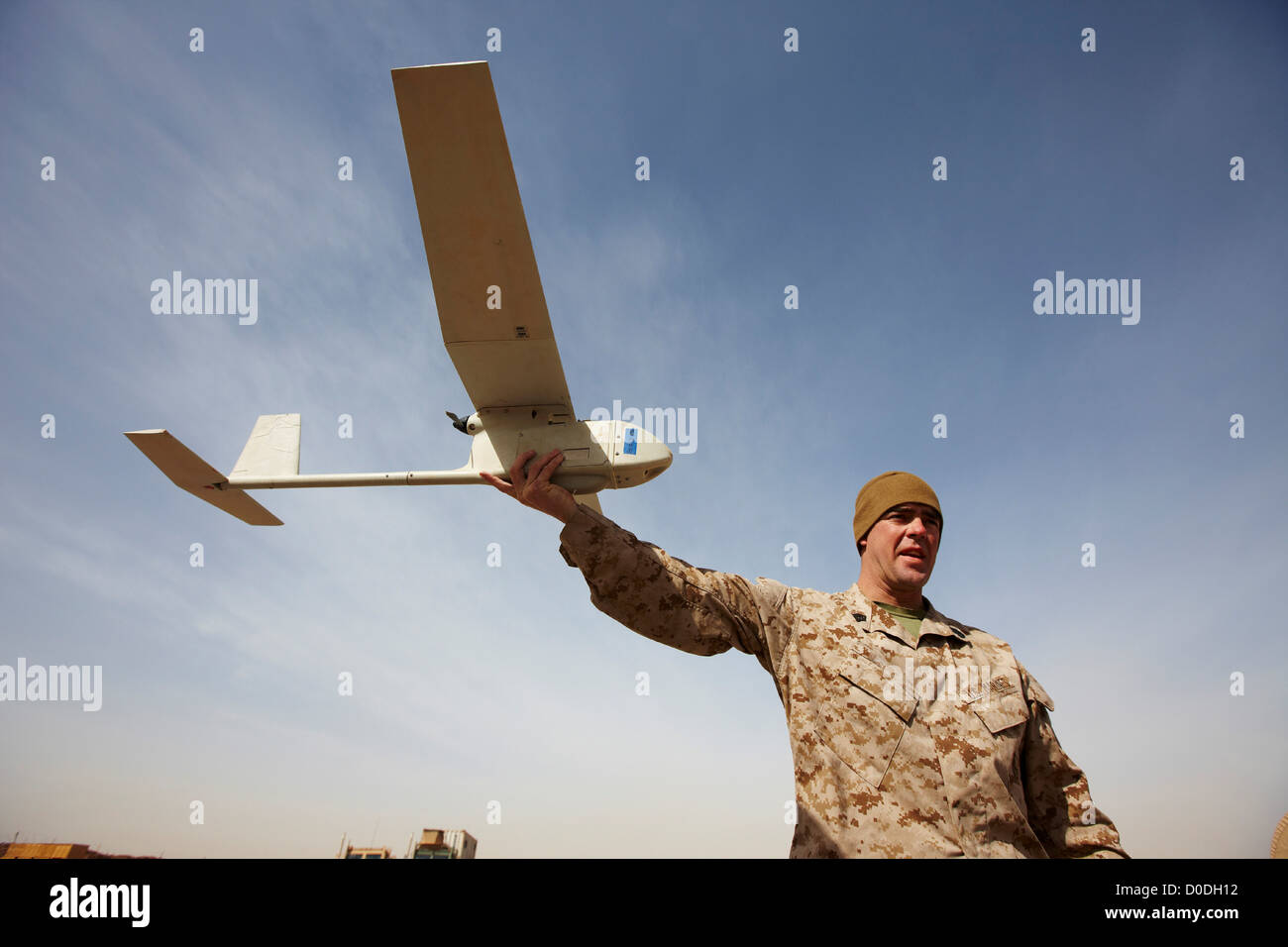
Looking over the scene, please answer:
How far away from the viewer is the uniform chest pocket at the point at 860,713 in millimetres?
2891

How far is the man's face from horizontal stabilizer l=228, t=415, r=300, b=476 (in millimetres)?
7608

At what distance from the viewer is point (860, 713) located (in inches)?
118

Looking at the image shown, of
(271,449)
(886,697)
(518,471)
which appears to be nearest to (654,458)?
(518,471)

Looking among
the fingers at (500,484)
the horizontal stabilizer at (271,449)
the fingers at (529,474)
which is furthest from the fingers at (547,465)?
the horizontal stabilizer at (271,449)

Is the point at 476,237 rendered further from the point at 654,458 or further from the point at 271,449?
the point at 271,449

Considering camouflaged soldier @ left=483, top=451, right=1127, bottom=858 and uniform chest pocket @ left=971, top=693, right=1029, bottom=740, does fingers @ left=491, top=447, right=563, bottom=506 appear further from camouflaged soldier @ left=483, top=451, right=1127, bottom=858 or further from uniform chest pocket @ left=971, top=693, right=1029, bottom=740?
uniform chest pocket @ left=971, top=693, right=1029, bottom=740

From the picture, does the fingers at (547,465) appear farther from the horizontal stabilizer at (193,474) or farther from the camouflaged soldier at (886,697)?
the horizontal stabilizer at (193,474)

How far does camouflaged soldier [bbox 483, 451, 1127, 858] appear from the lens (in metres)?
2.76

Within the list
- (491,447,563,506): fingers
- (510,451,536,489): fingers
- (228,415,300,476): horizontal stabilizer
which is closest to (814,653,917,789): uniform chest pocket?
(491,447,563,506): fingers

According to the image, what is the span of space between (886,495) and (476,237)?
419cm

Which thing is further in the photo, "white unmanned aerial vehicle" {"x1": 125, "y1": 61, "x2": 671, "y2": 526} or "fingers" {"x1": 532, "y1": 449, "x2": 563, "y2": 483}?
"white unmanned aerial vehicle" {"x1": 125, "y1": 61, "x2": 671, "y2": 526}

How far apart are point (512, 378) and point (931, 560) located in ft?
14.4

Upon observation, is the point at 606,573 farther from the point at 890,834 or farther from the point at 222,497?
the point at 222,497
